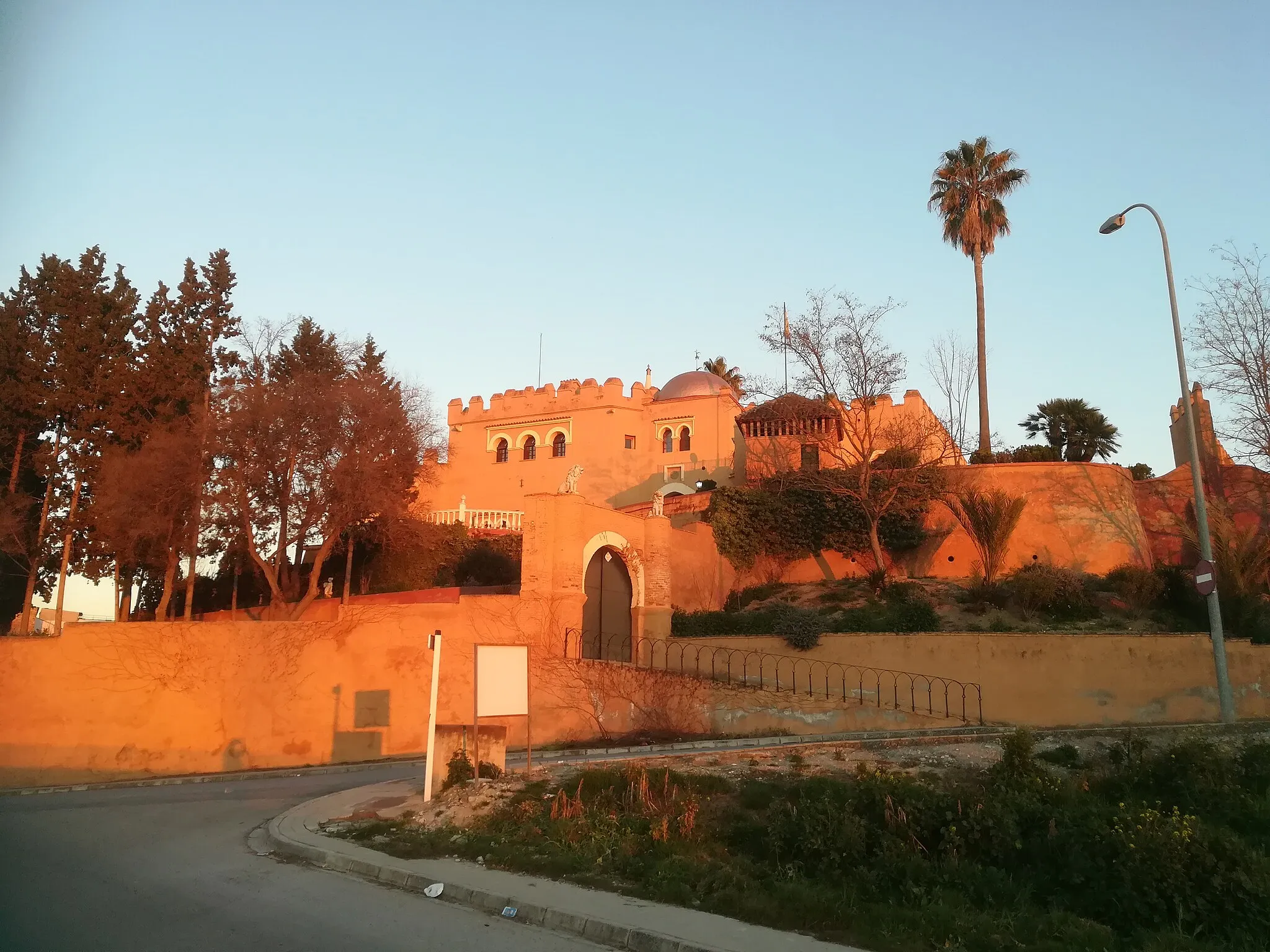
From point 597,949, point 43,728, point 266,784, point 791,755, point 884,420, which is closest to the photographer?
point 597,949

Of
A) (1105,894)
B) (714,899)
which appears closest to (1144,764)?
(1105,894)

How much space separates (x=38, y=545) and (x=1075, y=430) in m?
36.9

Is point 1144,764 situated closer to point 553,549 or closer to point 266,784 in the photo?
point 553,549

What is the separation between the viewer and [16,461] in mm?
25109

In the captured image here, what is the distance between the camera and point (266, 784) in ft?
56.0

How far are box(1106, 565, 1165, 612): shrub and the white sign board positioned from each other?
19.0 metres

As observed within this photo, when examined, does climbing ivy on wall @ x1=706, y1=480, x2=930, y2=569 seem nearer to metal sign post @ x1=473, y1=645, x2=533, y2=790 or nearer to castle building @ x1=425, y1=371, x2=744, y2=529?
castle building @ x1=425, y1=371, x2=744, y2=529

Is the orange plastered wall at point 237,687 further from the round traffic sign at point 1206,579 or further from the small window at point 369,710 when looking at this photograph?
the round traffic sign at point 1206,579

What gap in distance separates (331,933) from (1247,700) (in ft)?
61.4

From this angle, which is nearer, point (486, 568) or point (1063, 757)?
point (1063, 757)

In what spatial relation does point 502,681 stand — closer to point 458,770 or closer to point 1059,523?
point 458,770

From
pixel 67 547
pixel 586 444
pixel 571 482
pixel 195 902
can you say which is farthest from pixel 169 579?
pixel 586 444

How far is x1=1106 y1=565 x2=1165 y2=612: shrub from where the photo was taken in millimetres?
25141

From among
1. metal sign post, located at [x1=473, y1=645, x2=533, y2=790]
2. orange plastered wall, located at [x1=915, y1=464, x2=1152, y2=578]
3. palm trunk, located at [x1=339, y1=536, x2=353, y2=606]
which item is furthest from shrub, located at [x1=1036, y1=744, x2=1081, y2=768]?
orange plastered wall, located at [x1=915, y1=464, x2=1152, y2=578]
